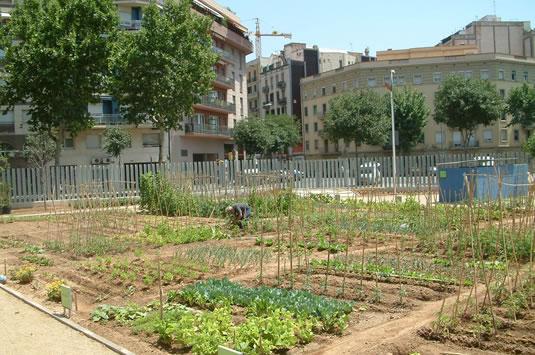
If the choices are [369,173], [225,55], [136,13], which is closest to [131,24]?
[136,13]

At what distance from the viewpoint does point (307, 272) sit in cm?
887

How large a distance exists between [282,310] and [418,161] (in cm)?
2601

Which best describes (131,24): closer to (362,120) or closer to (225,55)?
(225,55)

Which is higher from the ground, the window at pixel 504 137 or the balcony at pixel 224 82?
the balcony at pixel 224 82

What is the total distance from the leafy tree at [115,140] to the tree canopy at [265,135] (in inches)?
569

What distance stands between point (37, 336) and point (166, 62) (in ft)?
91.0

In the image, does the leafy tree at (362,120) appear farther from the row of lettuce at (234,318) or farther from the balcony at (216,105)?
the row of lettuce at (234,318)

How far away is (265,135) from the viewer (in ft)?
195

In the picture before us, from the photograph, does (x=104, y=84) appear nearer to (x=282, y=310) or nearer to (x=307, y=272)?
(x=307, y=272)

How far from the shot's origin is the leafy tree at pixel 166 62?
33.3m

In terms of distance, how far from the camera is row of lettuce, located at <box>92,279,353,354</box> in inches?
224

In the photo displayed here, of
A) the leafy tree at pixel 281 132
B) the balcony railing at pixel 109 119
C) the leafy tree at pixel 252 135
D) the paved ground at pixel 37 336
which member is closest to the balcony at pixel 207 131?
the leafy tree at pixel 252 135

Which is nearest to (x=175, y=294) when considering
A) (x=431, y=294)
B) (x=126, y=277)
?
(x=126, y=277)

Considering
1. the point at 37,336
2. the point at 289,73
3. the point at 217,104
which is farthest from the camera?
the point at 289,73
